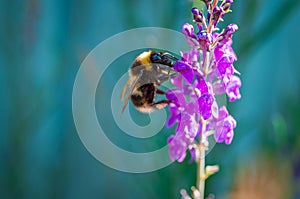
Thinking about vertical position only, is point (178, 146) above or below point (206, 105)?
below

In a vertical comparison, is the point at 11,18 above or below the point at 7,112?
above

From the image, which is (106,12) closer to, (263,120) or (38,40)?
(38,40)

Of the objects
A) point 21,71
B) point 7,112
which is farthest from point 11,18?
point 7,112

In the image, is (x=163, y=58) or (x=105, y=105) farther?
(x=105, y=105)

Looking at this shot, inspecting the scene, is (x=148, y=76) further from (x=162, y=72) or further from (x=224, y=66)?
(x=224, y=66)

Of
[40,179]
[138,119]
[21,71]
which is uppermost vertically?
[21,71]

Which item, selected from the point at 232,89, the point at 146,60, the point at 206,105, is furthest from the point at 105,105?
the point at 206,105
